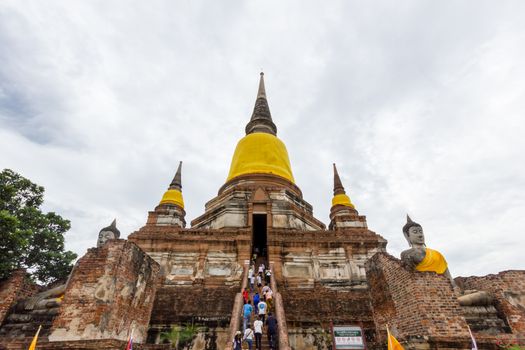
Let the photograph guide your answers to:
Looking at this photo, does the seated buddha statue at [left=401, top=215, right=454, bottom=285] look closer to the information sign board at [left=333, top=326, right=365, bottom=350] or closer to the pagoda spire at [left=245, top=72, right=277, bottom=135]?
the information sign board at [left=333, top=326, right=365, bottom=350]

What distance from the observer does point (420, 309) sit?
8.11m

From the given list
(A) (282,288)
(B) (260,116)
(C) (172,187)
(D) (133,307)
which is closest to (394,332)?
(A) (282,288)

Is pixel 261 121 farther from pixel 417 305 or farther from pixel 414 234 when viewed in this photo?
pixel 417 305

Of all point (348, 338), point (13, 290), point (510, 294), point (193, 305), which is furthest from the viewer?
point (193, 305)

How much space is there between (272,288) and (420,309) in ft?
18.7

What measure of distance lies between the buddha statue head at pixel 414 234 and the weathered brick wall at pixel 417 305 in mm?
1736

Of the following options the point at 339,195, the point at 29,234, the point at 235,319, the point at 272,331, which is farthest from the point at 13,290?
the point at 339,195

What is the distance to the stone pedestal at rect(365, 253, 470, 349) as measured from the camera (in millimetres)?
7699

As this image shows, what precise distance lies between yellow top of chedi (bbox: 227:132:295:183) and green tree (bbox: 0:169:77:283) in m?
11.7

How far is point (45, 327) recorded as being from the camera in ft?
30.3

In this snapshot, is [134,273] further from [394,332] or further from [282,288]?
[394,332]

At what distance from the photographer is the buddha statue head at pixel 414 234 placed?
36.6 feet

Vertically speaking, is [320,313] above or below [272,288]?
below

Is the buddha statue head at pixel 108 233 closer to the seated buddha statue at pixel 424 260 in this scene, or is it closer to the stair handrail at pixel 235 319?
the stair handrail at pixel 235 319
